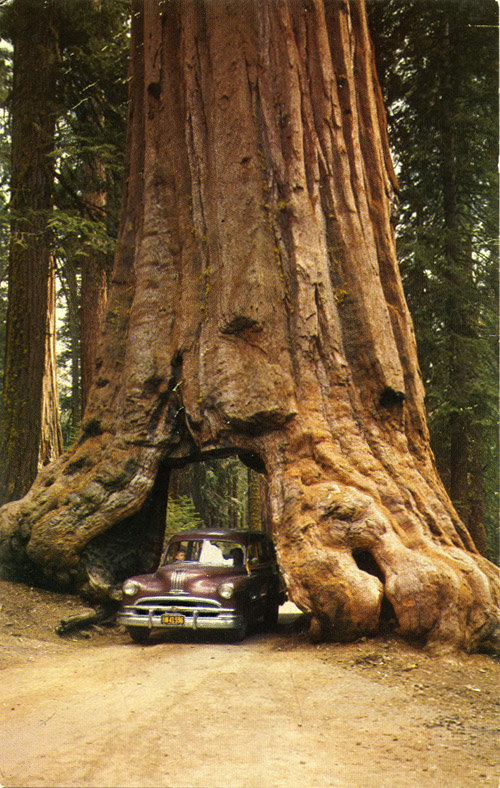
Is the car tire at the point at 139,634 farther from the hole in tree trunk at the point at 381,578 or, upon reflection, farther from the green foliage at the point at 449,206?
the green foliage at the point at 449,206

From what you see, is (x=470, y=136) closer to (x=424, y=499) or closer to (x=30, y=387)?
(x=424, y=499)

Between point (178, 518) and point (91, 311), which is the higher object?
point (91, 311)

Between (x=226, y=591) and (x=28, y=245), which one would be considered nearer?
(x=226, y=591)

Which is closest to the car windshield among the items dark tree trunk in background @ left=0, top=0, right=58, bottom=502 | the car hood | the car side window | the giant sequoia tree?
the car side window

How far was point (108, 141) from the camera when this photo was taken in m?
14.0

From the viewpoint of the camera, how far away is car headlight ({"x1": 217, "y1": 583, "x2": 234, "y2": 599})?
806 cm

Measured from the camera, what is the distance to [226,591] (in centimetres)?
809

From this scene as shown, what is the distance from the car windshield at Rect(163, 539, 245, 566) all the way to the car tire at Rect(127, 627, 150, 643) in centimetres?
121

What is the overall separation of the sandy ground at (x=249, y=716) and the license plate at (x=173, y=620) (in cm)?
25

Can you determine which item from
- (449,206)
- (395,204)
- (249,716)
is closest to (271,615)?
(249,716)

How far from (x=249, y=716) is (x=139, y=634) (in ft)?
12.4

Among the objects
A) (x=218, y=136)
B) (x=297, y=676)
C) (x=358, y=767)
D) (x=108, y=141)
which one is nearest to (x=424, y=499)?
(x=297, y=676)

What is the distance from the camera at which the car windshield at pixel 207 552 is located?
9.23 m

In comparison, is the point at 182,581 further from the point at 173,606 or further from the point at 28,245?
the point at 28,245
